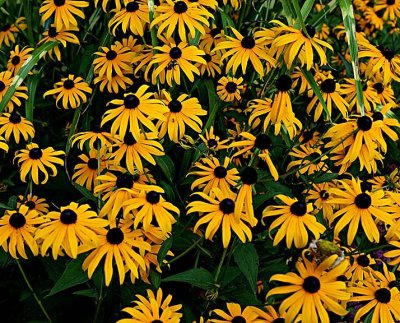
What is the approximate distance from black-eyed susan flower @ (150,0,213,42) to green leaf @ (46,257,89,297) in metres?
0.67

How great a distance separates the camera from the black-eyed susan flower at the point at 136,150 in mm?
1369

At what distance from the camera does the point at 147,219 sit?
1.25 meters

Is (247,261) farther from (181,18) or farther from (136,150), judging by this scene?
(181,18)

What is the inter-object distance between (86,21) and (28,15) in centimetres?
33

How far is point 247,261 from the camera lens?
4.23ft

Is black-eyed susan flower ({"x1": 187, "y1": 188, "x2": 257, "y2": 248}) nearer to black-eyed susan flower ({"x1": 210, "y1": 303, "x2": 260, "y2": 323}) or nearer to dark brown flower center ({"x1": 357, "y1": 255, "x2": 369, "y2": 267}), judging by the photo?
black-eyed susan flower ({"x1": 210, "y1": 303, "x2": 260, "y2": 323})

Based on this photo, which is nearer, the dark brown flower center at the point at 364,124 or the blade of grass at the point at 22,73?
the dark brown flower center at the point at 364,124

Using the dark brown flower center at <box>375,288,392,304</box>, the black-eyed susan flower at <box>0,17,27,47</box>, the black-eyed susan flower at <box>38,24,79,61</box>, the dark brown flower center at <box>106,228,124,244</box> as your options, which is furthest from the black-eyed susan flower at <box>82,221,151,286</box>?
the black-eyed susan flower at <box>0,17,27,47</box>

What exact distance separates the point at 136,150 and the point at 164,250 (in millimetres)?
244

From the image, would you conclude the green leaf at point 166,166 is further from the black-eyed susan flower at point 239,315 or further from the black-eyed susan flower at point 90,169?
the black-eyed susan flower at point 239,315

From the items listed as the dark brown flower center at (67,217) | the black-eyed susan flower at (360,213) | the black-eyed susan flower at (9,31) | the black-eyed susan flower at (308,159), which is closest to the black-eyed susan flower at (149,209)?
the dark brown flower center at (67,217)

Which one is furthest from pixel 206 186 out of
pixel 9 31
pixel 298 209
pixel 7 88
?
pixel 9 31

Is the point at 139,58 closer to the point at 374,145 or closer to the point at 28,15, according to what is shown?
the point at 28,15

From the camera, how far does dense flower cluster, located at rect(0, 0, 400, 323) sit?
123 centimetres
